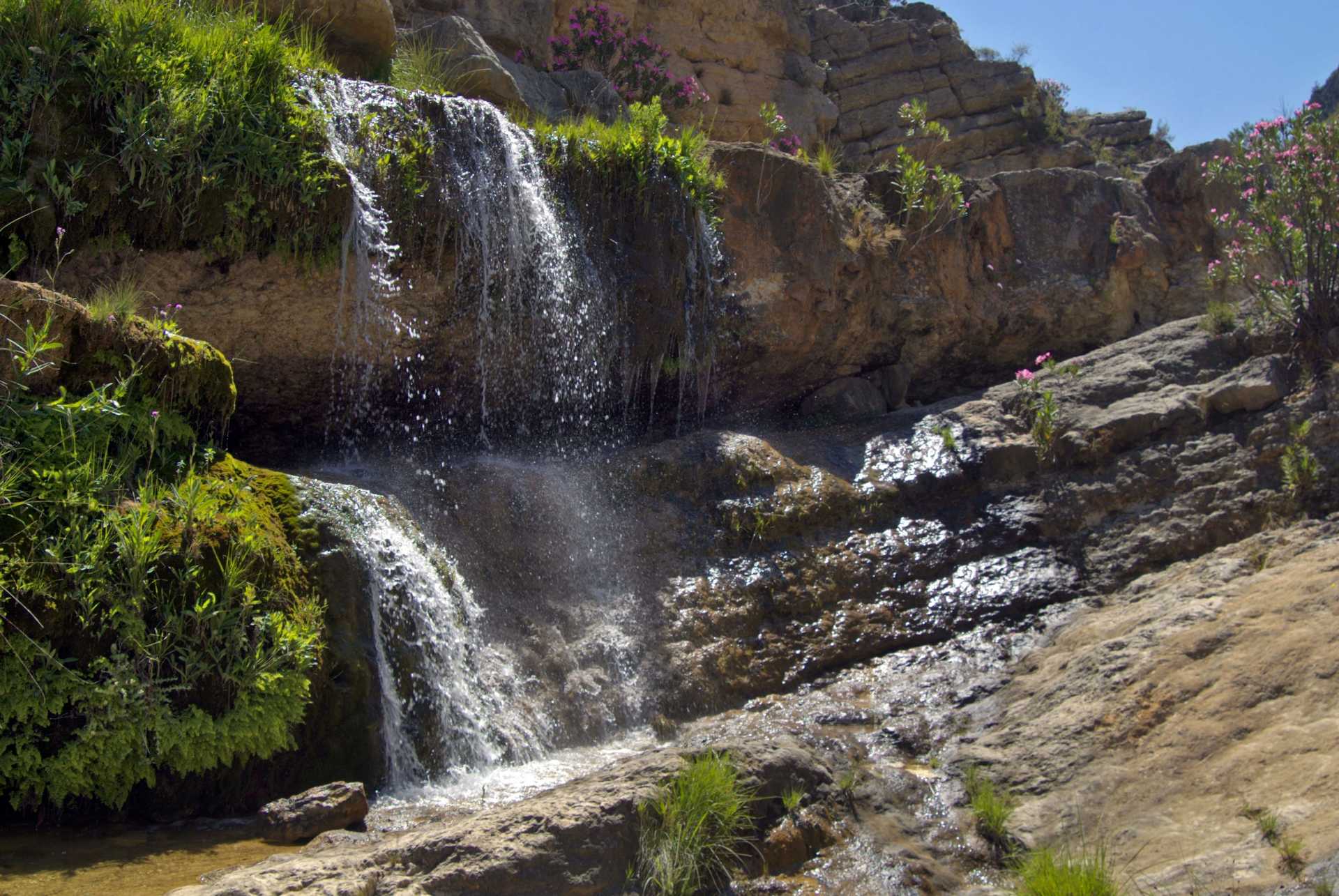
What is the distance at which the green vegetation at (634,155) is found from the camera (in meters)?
9.59

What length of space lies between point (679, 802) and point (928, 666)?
353cm

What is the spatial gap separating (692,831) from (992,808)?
1.55m

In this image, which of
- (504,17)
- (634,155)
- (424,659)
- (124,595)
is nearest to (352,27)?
(634,155)

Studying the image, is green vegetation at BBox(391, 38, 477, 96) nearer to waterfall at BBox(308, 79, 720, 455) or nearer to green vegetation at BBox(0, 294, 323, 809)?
waterfall at BBox(308, 79, 720, 455)

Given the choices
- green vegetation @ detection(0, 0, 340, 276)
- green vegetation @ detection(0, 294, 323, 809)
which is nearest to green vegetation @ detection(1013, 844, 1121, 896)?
green vegetation @ detection(0, 294, 323, 809)

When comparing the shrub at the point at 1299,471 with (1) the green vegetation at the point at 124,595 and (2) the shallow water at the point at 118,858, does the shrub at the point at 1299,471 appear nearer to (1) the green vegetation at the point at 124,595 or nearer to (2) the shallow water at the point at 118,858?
(1) the green vegetation at the point at 124,595

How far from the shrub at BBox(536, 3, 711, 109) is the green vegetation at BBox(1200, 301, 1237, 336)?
7723mm

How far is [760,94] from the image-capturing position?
17812mm

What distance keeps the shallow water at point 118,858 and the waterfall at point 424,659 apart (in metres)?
1.14

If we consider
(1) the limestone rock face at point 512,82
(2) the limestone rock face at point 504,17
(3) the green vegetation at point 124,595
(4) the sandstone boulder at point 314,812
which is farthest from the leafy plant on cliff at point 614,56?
(4) the sandstone boulder at point 314,812

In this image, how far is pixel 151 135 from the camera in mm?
7445

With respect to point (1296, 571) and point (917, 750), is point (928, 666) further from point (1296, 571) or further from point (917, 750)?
point (1296, 571)

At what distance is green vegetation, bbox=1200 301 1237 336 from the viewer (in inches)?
371

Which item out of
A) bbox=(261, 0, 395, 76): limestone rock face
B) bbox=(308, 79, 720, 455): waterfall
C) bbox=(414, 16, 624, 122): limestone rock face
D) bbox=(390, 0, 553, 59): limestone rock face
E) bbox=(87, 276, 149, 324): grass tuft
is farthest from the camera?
bbox=(390, 0, 553, 59): limestone rock face
